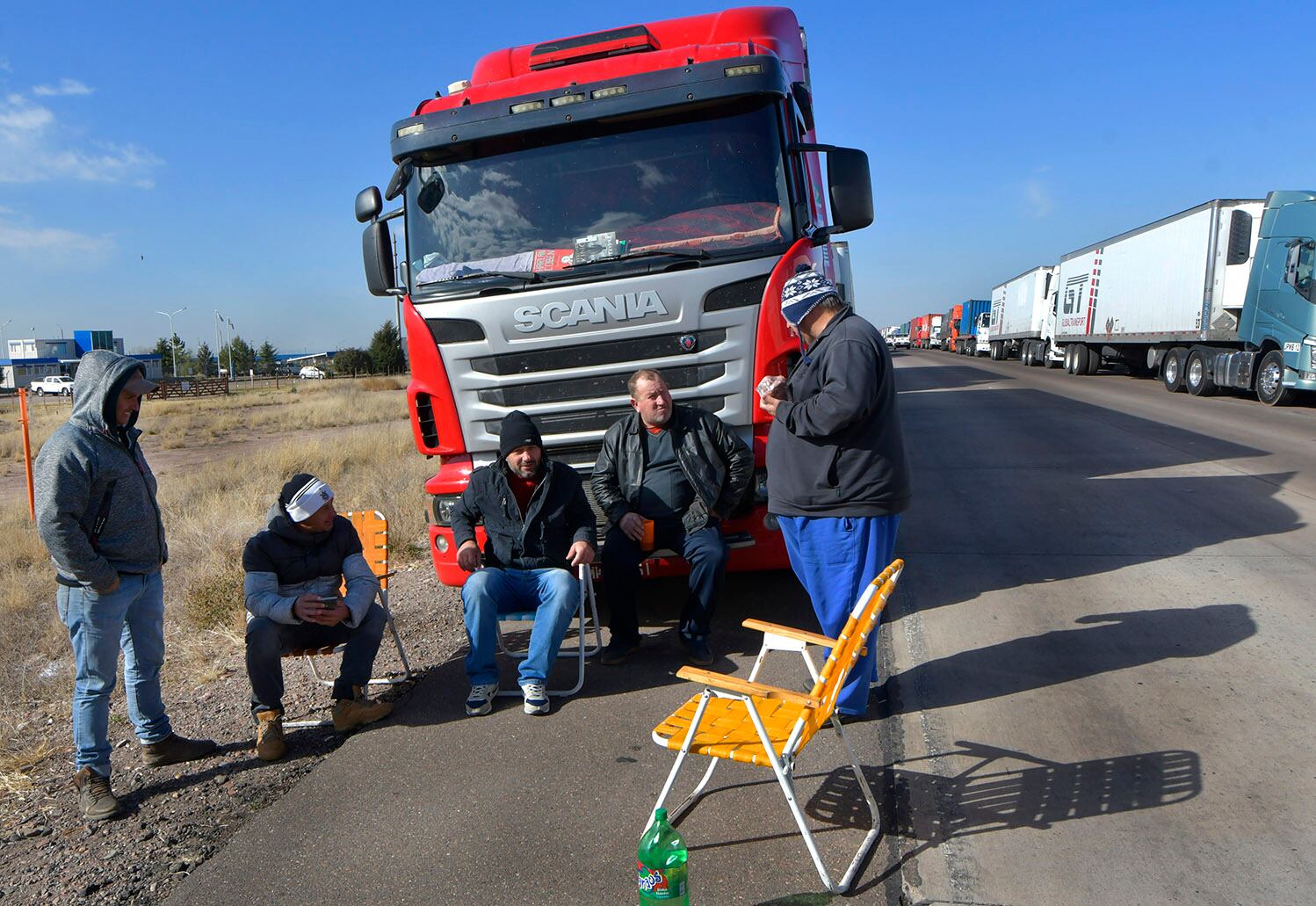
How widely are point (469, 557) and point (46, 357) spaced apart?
122m

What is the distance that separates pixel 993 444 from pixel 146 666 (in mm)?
10582

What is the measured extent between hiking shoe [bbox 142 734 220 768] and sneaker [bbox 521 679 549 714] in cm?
149

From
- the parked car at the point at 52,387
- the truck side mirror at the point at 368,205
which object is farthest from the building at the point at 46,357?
the truck side mirror at the point at 368,205

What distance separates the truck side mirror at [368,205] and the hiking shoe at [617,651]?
3.12 m

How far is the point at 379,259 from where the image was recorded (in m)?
6.01

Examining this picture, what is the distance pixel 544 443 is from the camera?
221 inches

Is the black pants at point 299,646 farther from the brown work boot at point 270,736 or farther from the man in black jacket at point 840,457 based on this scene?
the man in black jacket at point 840,457

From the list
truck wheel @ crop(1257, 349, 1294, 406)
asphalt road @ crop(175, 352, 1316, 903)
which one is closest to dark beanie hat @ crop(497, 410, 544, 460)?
asphalt road @ crop(175, 352, 1316, 903)

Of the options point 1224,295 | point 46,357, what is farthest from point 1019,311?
point 46,357

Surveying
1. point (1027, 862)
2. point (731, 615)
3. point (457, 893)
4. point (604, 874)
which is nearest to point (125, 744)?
point (457, 893)

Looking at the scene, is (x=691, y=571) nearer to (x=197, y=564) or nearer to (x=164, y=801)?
(x=164, y=801)

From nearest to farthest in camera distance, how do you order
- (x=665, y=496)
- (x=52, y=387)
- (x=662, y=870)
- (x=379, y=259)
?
(x=662, y=870), (x=665, y=496), (x=379, y=259), (x=52, y=387)

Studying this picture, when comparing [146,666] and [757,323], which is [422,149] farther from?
[146,666]

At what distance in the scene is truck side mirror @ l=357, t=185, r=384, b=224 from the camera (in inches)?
237
